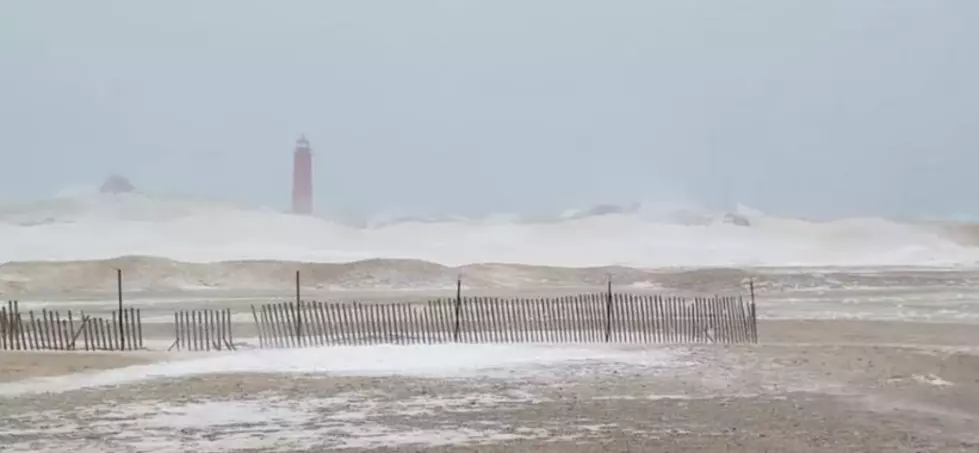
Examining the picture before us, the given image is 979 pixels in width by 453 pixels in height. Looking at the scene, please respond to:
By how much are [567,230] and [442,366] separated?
291 ft

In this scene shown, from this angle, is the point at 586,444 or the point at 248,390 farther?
the point at 248,390

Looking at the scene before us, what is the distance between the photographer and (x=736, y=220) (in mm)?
112125

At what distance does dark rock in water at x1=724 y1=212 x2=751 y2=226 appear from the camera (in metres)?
111

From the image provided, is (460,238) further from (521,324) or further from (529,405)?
(529,405)

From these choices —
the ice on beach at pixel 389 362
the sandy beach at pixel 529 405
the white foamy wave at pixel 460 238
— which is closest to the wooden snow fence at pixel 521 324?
the ice on beach at pixel 389 362

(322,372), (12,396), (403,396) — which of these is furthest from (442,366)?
(12,396)

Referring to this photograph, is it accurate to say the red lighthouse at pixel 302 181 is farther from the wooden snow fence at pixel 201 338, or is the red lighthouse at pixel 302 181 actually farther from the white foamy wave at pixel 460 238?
the wooden snow fence at pixel 201 338

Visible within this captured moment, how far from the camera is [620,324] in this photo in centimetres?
2397

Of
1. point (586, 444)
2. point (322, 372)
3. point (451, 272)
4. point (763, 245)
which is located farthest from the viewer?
point (763, 245)

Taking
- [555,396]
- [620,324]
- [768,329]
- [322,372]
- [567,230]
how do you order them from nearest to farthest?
[555,396] < [322,372] < [620,324] < [768,329] < [567,230]

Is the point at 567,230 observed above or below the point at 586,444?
above

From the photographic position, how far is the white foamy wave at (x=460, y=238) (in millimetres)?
70812

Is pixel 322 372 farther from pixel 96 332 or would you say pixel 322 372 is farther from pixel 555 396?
pixel 96 332

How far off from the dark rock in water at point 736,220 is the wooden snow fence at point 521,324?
86662 mm
